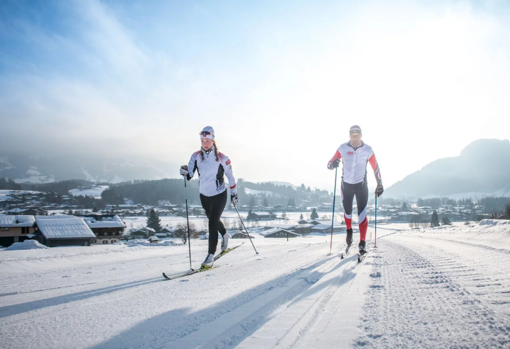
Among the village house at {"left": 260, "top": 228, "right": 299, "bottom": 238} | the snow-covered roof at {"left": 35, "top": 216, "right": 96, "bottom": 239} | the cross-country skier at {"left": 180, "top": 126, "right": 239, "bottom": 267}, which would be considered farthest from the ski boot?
the village house at {"left": 260, "top": 228, "right": 299, "bottom": 238}

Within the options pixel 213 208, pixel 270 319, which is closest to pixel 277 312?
pixel 270 319

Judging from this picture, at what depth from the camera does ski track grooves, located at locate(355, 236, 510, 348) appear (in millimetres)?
1501

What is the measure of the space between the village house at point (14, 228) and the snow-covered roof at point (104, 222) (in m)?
8.16

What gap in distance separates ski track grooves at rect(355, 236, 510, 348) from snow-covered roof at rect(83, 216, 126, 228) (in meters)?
56.2

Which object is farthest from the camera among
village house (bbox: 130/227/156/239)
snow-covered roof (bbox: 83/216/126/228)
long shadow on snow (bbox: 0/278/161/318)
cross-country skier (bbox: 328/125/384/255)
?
village house (bbox: 130/227/156/239)

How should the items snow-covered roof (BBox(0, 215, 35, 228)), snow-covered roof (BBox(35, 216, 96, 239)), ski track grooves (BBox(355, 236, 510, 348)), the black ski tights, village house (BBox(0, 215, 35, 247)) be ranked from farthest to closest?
snow-covered roof (BBox(0, 215, 35, 228)), village house (BBox(0, 215, 35, 247)), snow-covered roof (BBox(35, 216, 96, 239)), the black ski tights, ski track grooves (BBox(355, 236, 510, 348))

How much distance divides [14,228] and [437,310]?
59251 millimetres

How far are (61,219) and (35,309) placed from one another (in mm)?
42472

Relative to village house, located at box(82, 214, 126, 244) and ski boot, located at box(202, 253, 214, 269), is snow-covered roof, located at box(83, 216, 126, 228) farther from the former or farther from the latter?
ski boot, located at box(202, 253, 214, 269)

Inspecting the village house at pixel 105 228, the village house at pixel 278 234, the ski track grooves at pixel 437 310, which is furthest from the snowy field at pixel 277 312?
the village house at pixel 278 234

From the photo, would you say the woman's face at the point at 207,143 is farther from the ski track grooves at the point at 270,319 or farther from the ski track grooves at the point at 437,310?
the ski track grooves at the point at 437,310

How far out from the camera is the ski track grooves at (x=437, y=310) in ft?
4.92

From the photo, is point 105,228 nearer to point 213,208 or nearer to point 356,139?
point 213,208

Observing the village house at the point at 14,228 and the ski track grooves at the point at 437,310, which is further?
the village house at the point at 14,228
